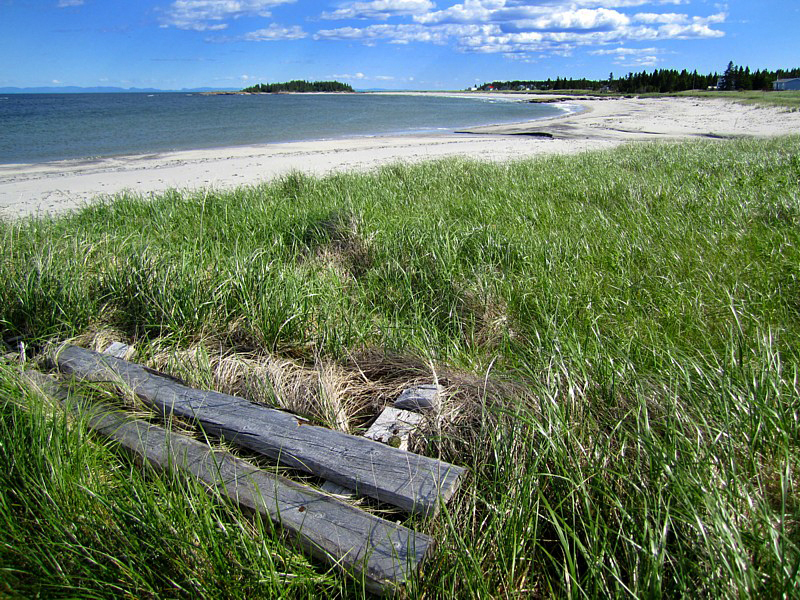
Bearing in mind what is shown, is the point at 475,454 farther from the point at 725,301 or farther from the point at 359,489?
the point at 725,301

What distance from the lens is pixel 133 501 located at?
1.47 m

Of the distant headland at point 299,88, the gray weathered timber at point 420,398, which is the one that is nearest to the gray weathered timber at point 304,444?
the gray weathered timber at point 420,398

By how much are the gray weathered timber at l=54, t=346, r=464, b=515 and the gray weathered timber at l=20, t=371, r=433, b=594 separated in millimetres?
124

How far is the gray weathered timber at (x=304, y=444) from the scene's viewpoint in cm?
166

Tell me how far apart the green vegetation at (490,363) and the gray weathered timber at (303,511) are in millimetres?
68

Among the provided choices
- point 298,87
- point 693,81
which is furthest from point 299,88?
point 693,81

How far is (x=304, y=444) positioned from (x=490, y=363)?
3.01 ft

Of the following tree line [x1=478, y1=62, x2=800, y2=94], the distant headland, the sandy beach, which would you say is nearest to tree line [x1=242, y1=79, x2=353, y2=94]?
the distant headland

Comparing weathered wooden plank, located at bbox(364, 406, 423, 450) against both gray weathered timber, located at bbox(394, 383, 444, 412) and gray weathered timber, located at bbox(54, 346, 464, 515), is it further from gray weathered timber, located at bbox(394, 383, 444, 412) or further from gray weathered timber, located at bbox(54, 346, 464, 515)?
gray weathered timber, located at bbox(54, 346, 464, 515)

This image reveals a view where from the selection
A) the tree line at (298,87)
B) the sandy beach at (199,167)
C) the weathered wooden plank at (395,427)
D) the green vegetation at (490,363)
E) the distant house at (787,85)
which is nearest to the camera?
the green vegetation at (490,363)

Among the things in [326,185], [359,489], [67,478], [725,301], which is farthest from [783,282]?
[326,185]

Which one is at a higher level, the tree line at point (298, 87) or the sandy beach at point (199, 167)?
the tree line at point (298, 87)

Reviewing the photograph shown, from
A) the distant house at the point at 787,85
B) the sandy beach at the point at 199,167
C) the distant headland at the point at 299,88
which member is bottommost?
the sandy beach at the point at 199,167

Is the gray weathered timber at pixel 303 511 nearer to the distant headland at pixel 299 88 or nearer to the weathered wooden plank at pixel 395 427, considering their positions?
the weathered wooden plank at pixel 395 427
